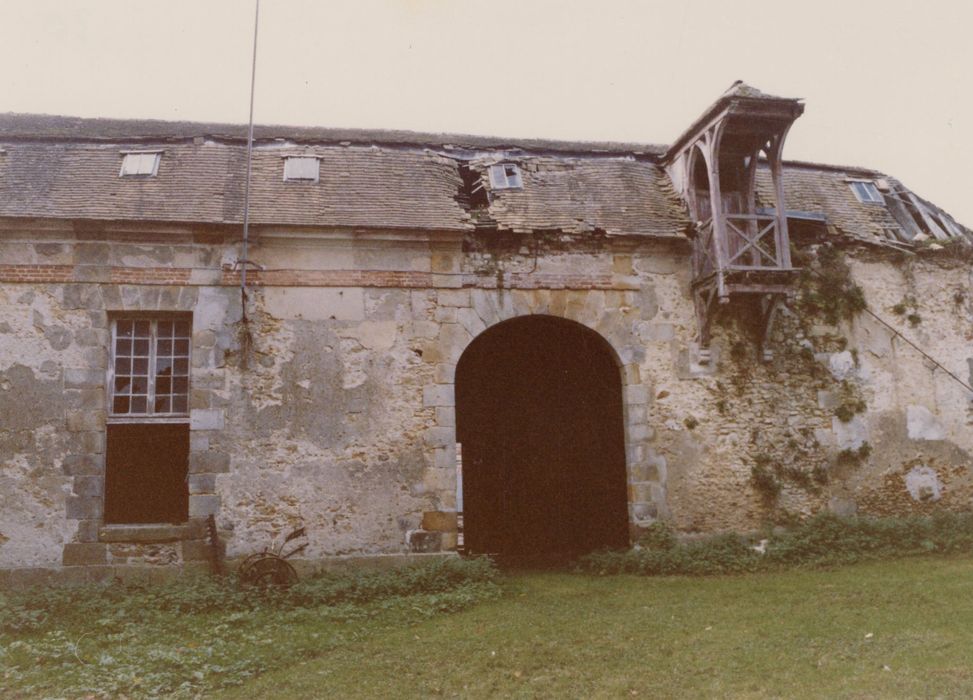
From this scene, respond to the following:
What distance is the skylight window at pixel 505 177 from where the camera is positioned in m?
11.2

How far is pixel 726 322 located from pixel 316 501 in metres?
5.90

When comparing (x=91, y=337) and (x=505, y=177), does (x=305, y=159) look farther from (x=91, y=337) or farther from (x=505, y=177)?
(x=91, y=337)

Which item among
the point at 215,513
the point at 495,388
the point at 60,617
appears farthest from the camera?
the point at 495,388

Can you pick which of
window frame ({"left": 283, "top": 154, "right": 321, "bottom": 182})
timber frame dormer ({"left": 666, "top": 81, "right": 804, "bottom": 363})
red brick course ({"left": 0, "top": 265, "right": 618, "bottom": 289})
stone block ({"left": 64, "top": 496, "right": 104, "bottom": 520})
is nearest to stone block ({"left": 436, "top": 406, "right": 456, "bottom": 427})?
red brick course ({"left": 0, "top": 265, "right": 618, "bottom": 289})

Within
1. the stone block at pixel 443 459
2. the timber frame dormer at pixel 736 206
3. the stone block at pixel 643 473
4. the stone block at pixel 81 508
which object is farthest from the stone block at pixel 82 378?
the timber frame dormer at pixel 736 206

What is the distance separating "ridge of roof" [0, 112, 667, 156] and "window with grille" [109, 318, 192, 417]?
290 cm

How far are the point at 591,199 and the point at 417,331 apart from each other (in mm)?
3226

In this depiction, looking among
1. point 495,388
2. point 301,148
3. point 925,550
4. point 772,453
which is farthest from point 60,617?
point 925,550

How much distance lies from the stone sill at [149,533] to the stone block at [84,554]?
0.12 m

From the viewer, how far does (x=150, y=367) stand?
9.77 meters

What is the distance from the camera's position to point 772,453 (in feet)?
34.4

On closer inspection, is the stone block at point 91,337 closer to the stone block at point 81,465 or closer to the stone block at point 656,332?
the stone block at point 81,465

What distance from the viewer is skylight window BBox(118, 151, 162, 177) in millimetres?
10508

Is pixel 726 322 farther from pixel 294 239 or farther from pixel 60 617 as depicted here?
pixel 60 617
